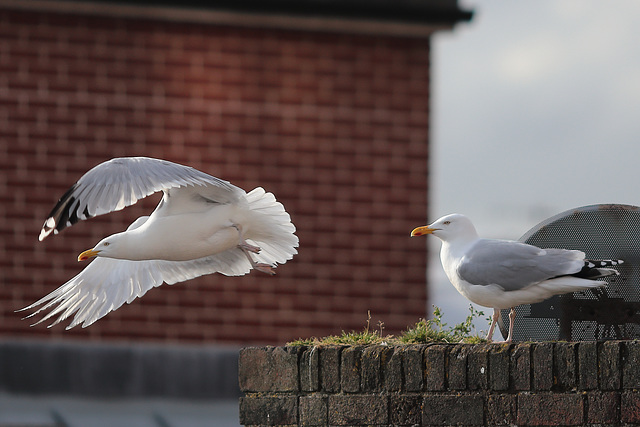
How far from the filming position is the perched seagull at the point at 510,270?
166 inches

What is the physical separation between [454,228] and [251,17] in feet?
18.1

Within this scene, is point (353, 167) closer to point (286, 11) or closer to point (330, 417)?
point (286, 11)

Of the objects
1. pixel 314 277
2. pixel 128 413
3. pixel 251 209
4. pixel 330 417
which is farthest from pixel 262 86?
pixel 330 417

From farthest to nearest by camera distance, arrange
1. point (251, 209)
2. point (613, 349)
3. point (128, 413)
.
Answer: point (128, 413) → point (251, 209) → point (613, 349)

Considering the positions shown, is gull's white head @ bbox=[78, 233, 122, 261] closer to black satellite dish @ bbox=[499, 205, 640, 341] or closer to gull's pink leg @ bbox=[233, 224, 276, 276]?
gull's pink leg @ bbox=[233, 224, 276, 276]

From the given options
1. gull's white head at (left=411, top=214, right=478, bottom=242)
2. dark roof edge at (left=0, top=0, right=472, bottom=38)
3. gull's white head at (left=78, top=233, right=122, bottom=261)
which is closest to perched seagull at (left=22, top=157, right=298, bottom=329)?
gull's white head at (left=78, top=233, right=122, bottom=261)

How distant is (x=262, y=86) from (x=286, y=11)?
73cm

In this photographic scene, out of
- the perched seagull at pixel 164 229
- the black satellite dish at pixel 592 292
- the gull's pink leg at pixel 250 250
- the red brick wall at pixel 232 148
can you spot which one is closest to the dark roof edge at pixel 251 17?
the red brick wall at pixel 232 148

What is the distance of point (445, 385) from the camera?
161 inches

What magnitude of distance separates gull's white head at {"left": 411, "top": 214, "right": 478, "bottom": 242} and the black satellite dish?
20.7 inches

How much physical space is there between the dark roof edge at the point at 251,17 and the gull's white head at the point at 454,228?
5311 millimetres

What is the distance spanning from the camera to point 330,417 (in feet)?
14.4

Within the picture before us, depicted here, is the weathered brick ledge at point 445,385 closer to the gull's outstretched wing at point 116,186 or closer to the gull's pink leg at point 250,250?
the gull's pink leg at point 250,250

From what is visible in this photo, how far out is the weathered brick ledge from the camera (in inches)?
149
